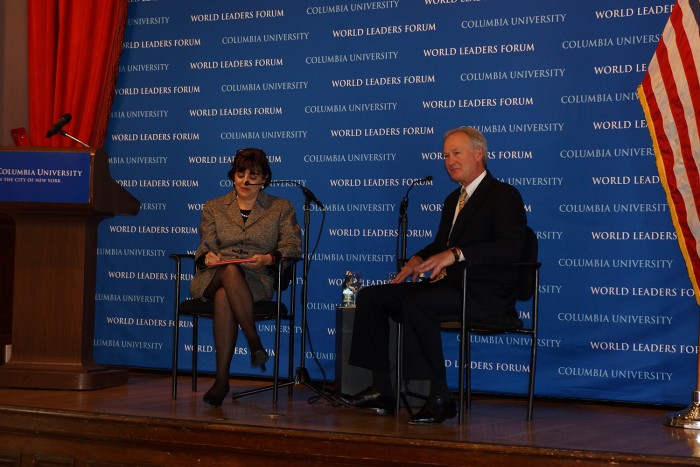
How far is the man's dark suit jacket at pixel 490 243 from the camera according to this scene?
12.6 ft

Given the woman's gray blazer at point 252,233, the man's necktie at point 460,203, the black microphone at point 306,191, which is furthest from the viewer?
the black microphone at point 306,191

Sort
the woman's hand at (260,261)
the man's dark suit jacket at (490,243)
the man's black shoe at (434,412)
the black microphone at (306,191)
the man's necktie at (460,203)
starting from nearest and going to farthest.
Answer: the man's black shoe at (434,412) < the man's dark suit jacket at (490,243) < the man's necktie at (460,203) < the woman's hand at (260,261) < the black microphone at (306,191)

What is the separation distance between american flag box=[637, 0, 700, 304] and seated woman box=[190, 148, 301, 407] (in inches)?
68.1

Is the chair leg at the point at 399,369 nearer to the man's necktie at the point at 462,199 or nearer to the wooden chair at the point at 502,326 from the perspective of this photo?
the wooden chair at the point at 502,326

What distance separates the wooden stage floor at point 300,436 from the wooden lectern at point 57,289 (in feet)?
1.11

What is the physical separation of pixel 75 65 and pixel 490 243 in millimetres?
3141

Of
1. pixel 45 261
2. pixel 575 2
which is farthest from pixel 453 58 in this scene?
pixel 45 261

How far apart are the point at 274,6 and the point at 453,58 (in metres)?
1.17

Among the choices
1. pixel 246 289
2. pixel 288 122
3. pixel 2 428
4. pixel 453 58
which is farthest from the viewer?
pixel 288 122

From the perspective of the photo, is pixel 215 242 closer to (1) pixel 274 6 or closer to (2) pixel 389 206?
(2) pixel 389 206

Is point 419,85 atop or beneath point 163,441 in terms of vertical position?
atop

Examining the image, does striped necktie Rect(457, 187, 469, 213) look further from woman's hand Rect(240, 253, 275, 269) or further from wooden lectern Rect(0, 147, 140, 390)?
wooden lectern Rect(0, 147, 140, 390)

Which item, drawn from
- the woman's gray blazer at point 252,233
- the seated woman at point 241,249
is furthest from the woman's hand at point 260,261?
the woman's gray blazer at point 252,233

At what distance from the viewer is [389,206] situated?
5.09 m
